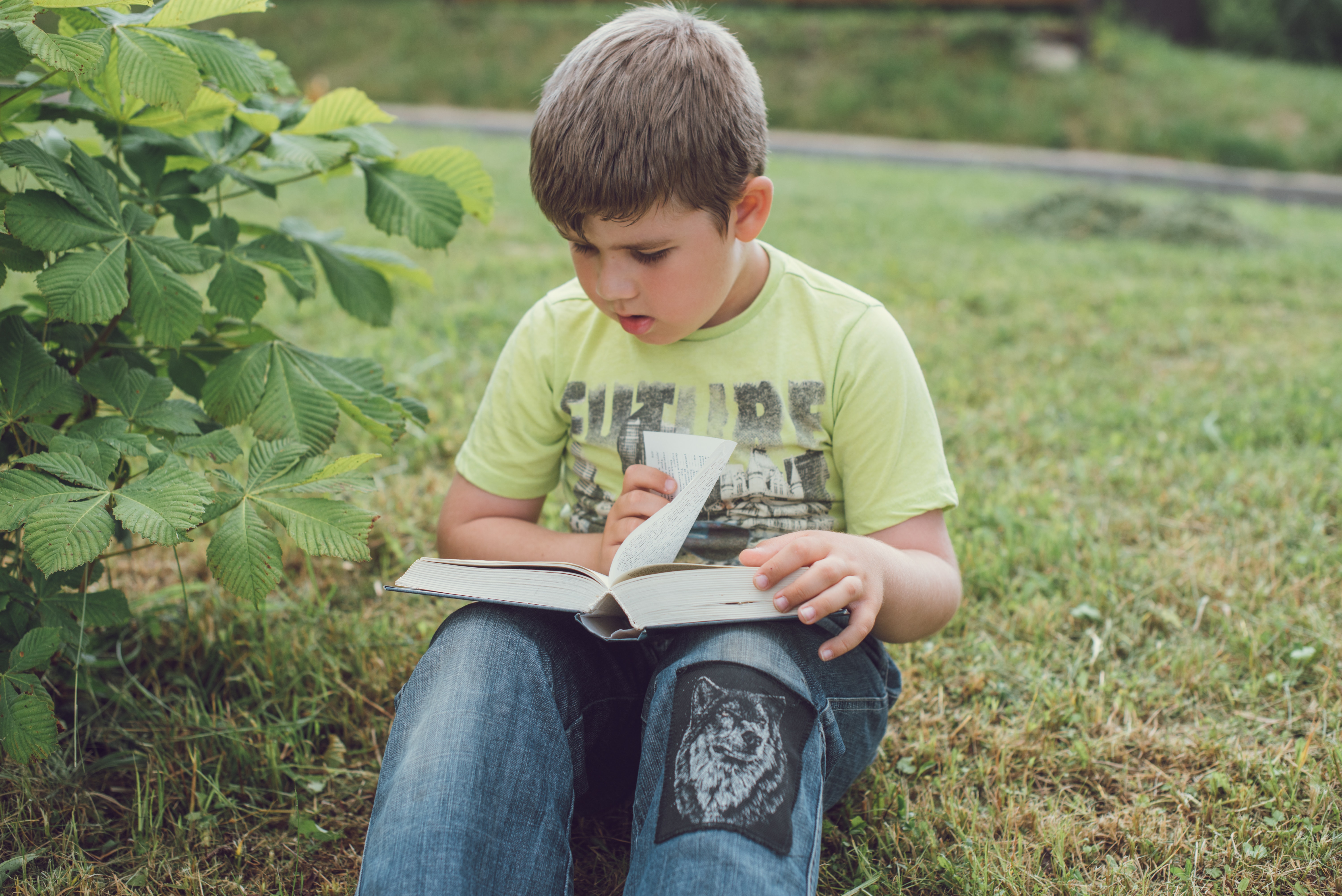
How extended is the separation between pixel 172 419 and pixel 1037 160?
8.69m

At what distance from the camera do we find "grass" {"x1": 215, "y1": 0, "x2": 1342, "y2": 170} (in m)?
9.48

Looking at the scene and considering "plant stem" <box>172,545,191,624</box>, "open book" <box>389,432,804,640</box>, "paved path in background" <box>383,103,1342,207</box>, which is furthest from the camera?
"paved path in background" <box>383,103,1342,207</box>

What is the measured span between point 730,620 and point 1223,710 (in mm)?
967

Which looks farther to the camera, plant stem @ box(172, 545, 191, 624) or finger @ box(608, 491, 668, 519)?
plant stem @ box(172, 545, 191, 624)

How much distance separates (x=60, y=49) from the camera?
100 centimetres

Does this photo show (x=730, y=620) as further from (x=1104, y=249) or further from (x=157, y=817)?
(x=1104, y=249)

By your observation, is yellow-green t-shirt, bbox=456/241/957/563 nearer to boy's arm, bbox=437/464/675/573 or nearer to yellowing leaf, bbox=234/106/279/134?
boy's arm, bbox=437/464/675/573

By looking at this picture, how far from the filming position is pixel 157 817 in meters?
1.30

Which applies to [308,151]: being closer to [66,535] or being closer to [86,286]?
[86,286]

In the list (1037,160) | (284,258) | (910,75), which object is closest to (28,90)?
(284,258)

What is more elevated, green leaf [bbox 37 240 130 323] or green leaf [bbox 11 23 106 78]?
green leaf [bbox 11 23 106 78]

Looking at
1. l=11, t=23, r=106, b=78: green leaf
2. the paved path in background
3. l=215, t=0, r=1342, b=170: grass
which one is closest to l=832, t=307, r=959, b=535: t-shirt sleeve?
l=11, t=23, r=106, b=78: green leaf

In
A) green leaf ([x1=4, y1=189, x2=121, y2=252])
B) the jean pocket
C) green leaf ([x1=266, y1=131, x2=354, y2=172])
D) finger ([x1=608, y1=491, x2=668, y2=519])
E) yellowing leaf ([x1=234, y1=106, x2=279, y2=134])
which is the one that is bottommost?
the jean pocket

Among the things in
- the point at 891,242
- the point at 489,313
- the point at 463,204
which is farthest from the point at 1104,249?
the point at 463,204
